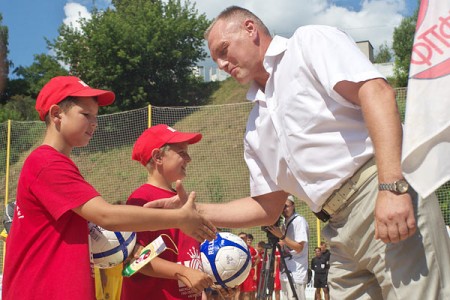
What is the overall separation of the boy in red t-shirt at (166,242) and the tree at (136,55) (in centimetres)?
2882

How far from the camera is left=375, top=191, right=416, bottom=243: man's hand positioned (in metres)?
2.21

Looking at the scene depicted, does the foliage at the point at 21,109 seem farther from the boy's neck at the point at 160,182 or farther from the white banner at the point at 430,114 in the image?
the white banner at the point at 430,114

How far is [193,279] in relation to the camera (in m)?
3.62

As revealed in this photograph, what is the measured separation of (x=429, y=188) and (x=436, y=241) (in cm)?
42

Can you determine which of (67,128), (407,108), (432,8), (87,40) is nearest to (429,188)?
(407,108)

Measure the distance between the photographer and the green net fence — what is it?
9.65 feet

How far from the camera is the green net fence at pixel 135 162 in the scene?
13336 mm

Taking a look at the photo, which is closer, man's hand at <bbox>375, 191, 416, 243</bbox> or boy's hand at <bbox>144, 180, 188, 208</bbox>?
man's hand at <bbox>375, 191, 416, 243</bbox>

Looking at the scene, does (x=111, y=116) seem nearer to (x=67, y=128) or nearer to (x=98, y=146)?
(x=98, y=146)

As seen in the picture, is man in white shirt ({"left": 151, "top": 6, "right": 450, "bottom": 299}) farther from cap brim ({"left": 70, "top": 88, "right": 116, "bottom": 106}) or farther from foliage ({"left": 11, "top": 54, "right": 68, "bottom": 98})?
foliage ({"left": 11, "top": 54, "right": 68, "bottom": 98})

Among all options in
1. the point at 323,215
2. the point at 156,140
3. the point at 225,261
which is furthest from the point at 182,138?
the point at 323,215

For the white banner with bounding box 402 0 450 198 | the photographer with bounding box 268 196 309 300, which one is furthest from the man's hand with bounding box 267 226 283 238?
the white banner with bounding box 402 0 450 198

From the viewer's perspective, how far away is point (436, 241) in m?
2.29

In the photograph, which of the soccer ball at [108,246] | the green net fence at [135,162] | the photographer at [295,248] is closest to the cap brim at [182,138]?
the soccer ball at [108,246]
